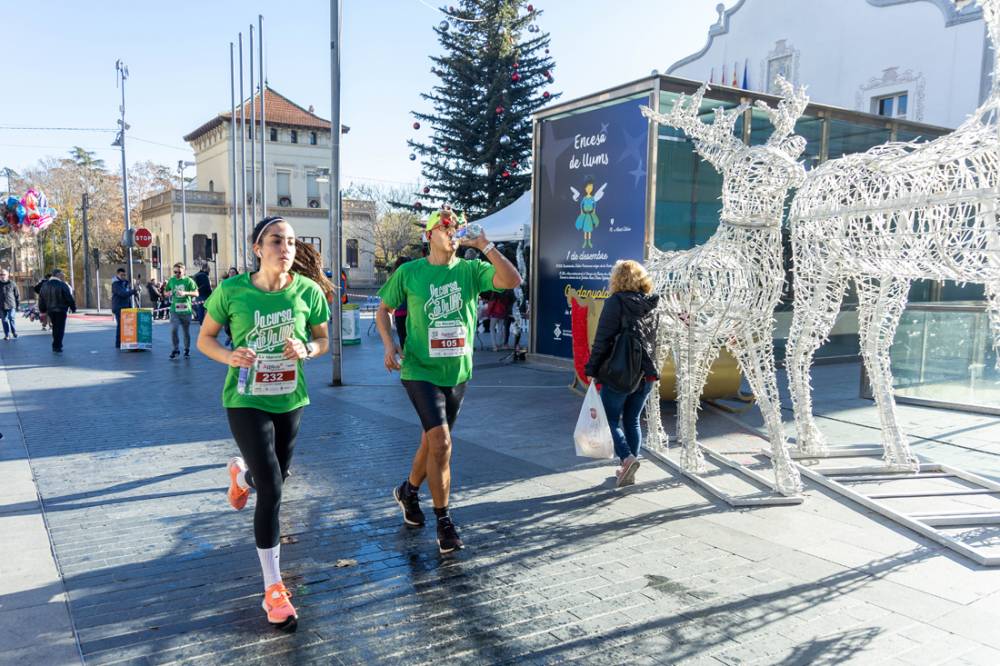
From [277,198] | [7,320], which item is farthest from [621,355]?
[277,198]

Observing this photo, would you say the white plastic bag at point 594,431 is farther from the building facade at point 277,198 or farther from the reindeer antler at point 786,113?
the building facade at point 277,198

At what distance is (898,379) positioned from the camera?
395 inches

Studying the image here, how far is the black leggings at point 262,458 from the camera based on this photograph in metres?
3.34

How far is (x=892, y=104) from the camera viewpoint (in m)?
18.9

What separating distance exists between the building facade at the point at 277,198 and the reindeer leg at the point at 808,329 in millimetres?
42451

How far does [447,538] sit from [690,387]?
8.68 feet

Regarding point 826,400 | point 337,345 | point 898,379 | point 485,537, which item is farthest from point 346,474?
point 898,379

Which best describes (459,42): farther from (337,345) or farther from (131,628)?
(131,628)

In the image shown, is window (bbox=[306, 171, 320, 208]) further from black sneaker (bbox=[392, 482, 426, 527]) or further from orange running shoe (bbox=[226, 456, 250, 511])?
orange running shoe (bbox=[226, 456, 250, 511])

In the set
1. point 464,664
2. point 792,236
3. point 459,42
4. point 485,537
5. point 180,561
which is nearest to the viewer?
point 464,664

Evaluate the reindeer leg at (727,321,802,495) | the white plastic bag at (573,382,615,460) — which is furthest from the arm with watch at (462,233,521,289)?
the reindeer leg at (727,321,802,495)

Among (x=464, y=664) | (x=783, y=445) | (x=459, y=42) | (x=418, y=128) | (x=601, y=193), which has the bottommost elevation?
(x=464, y=664)

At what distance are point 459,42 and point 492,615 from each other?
22.5m

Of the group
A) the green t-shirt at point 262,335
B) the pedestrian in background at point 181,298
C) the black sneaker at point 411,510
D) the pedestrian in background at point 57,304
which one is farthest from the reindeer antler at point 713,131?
the pedestrian in background at point 57,304
